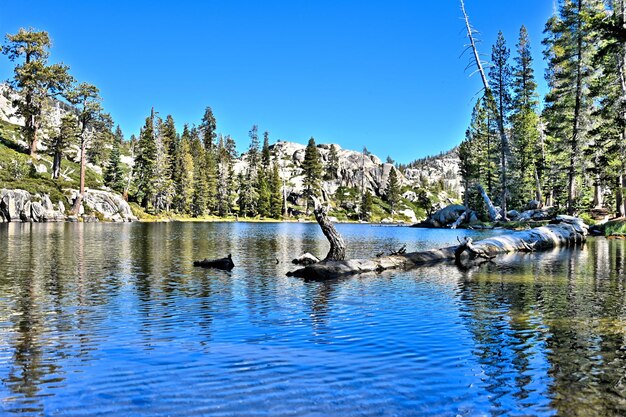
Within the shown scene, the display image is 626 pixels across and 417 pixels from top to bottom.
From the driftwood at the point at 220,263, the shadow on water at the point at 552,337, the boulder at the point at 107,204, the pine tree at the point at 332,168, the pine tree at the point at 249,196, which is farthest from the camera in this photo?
the pine tree at the point at 332,168

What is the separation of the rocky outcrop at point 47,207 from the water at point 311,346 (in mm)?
57675

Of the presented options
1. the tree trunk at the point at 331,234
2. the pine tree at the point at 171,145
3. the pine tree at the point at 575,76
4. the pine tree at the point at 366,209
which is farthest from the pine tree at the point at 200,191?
the tree trunk at the point at 331,234

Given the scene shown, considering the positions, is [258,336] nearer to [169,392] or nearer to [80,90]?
[169,392]

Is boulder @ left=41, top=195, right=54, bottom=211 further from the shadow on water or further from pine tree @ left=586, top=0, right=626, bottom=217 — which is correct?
pine tree @ left=586, top=0, right=626, bottom=217

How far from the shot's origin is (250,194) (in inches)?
5172

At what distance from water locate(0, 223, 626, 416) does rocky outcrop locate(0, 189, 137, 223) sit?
57.7 meters

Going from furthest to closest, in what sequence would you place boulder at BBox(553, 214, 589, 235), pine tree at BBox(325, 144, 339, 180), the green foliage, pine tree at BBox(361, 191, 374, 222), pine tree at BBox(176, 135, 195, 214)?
pine tree at BBox(325, 144, 339, 180) → pine tree at BBox(361, 191, 374, 222) → pine tree at BBox(176, 135, 195, 214) → the green foliage → boulder at BBox(553, 214, 589, 235)

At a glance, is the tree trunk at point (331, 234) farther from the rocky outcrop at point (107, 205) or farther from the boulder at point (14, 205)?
the rocky outcrop at point (107, 205)

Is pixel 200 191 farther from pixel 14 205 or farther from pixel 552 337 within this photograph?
pixel 552 337

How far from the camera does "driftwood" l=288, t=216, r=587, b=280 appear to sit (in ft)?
63.2

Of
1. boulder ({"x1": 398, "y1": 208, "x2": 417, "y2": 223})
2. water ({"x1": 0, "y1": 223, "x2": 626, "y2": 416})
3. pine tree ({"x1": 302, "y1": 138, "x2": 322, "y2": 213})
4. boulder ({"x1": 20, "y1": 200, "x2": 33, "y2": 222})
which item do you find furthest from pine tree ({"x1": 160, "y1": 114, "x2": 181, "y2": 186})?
water ({"x1": 0, "y1": 223, "x2": 626, "y2": 416})

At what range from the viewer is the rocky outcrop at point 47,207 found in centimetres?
6531

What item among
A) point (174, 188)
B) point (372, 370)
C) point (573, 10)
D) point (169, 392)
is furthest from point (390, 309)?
point (174, 188)

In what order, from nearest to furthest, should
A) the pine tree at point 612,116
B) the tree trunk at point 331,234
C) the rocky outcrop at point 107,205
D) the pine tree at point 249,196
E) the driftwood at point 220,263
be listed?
the tree trunk at point 331,234
the driftwood at point 220,263
the pine tree at point 612,116
the rocky outcrop at point 107,205
the pine tree at point 249,196
